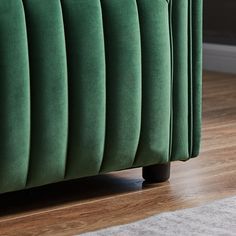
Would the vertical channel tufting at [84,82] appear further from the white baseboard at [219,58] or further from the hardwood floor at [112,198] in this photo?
the white baseboard at [219,58]

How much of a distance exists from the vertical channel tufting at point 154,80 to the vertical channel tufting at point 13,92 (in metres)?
0.33

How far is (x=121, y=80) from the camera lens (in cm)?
187

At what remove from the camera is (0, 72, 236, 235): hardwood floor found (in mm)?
1753

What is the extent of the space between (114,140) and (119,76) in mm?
145

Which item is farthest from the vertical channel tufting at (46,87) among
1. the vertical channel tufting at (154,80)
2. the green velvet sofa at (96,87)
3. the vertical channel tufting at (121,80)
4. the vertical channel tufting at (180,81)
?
the vertical channel tufting at (180,81)

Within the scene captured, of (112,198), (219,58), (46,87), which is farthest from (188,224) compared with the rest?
(219,58)

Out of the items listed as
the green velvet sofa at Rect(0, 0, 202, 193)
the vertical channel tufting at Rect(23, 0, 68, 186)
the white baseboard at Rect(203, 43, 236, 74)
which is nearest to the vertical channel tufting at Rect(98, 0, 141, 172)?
the green velvet sofa at Rect(0, 0, 202, 193)

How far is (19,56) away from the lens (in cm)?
169

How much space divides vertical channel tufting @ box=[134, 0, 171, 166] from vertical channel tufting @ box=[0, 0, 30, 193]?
1.07ft

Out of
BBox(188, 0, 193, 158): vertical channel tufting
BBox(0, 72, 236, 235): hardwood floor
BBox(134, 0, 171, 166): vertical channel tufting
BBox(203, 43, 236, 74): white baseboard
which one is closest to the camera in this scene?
BBox(0, 72, 236, 235): hardwood floor

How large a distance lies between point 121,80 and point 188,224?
366mm

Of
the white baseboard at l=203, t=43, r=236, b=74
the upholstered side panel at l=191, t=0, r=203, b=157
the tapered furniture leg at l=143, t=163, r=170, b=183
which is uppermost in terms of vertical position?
the upholstered side panel at l=191, t=0, r=203, b=157

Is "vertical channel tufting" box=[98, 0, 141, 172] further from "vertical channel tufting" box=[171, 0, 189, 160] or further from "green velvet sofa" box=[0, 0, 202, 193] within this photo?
"vertical channel tufting" box=[171, 0, 189, 160]

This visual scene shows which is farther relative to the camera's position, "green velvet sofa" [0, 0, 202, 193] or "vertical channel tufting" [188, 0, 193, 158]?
"vertical channel tufting" [188, 0, 193, 158]
